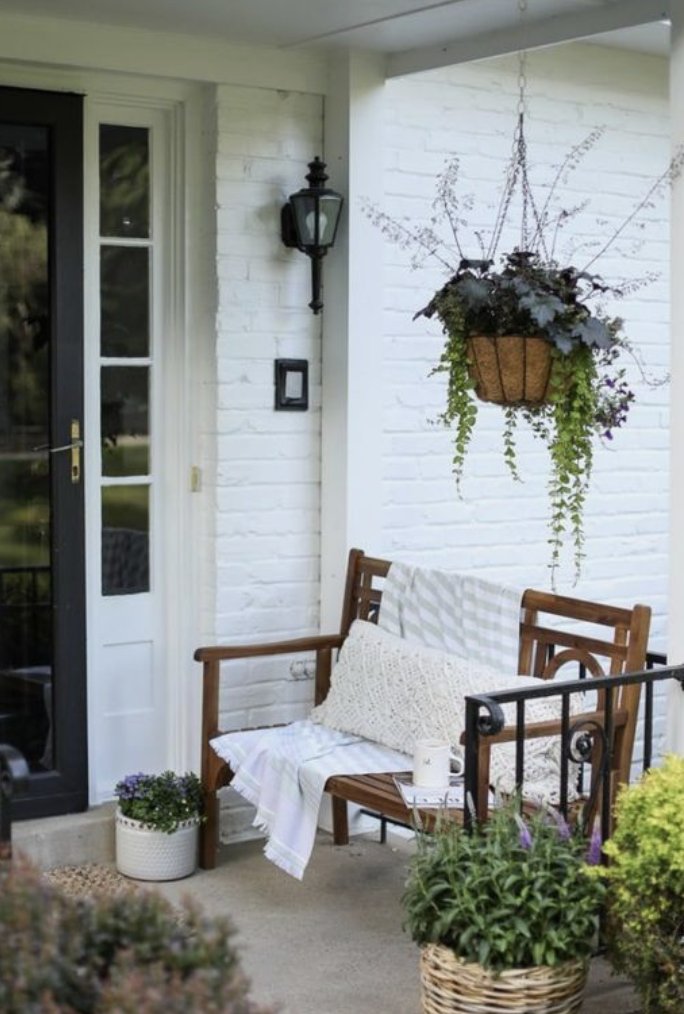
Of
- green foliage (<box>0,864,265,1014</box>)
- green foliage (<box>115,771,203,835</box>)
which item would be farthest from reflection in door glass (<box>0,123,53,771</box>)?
green foliage (<box>0,864,265,1014</box>)

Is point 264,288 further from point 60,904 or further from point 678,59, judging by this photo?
point 60,904

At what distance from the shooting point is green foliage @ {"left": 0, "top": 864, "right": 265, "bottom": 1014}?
6.37 ft

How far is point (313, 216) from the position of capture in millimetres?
4730

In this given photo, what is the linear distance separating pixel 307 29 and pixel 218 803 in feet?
7.50

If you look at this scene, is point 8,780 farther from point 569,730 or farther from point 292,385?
point 292,385

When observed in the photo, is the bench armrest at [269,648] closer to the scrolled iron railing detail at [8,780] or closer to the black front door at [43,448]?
the black front door at [43,448]

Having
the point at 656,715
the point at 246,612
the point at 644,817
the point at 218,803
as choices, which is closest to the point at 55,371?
the point at 246,612

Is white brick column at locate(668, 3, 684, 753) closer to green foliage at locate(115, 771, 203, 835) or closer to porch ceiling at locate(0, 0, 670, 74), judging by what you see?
porch ceiling at locate(0, 0, 670, 74)

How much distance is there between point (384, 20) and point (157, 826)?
2.36m

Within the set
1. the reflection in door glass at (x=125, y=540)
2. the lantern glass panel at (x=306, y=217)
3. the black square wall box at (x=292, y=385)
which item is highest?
the lantern glass panel at (x=306, y=217)

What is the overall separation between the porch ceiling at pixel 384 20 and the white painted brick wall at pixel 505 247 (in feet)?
1.33

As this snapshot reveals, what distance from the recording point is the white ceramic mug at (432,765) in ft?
13.0

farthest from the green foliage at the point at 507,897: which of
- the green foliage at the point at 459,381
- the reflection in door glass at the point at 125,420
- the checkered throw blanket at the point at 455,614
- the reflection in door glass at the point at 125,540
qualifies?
the reflection in door glass at the point at 125,420

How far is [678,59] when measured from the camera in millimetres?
3682
